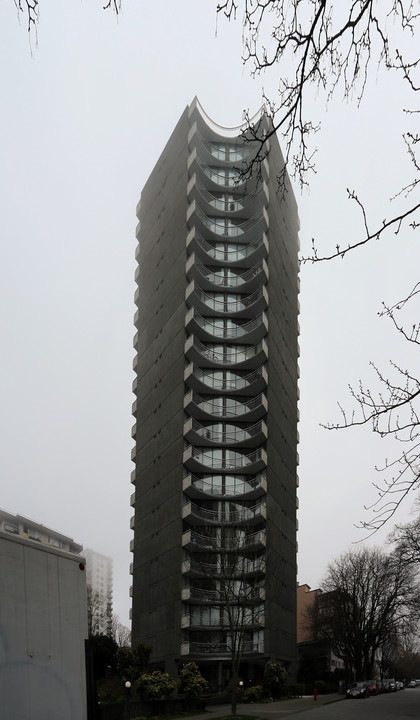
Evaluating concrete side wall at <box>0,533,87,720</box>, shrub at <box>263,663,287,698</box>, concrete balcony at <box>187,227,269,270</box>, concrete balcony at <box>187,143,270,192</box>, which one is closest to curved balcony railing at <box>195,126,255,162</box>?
concrete balcony at <box>187,143,270,192</box>

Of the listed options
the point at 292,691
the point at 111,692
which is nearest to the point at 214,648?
the point at 292,691

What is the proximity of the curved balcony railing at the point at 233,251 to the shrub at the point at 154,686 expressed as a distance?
39119mm

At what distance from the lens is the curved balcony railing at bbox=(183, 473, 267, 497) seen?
57.0 m

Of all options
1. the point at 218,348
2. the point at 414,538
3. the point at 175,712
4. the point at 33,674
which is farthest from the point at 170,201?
the point at 33,674

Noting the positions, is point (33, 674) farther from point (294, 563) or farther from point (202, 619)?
point (294, 563)

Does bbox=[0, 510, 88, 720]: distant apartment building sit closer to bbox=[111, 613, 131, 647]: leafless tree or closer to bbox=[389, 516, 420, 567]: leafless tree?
bbox=[389, 516, 420, 567]: leafless tree

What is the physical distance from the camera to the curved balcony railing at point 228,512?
2163 inches

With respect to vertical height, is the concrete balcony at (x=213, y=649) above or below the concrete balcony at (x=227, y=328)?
below

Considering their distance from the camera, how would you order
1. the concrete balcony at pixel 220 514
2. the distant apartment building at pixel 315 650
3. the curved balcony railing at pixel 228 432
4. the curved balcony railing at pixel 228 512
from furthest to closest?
the distant apartment building at pixel 315 650 → the curved balcony railing at pixel 228 432 → the curved balcony railing at pixel 228 512 → the concrete balcony at pixel 220 514

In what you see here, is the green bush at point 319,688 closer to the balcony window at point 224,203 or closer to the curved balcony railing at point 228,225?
the curved balcony railing at point 228,225

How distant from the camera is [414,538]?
134ft

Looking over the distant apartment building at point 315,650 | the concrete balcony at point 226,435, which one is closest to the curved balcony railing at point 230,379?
the concrete balcony at point 226,435

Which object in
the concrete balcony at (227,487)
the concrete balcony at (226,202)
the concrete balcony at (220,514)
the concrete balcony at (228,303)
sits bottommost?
the concrete balcony at (220,514)

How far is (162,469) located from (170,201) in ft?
81.5
